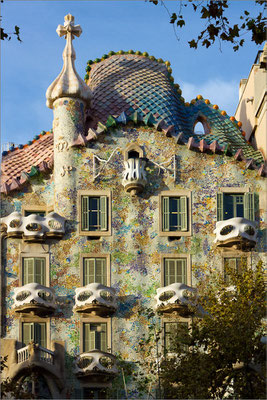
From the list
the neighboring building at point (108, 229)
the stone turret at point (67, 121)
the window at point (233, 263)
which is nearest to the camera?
the neighboring building at point (108, 229)

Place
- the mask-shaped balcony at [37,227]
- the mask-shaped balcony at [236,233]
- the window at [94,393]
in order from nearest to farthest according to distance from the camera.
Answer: the window at [94,393] → the mask-shaped balcony at [236,233] → the mask-shaped balcony at [37,227]

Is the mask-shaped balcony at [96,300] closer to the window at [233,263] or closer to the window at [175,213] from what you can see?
the window at [175,213]

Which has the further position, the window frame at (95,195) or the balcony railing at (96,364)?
the window frame at (95,195)

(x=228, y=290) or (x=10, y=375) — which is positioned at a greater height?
(x=228, y=290)

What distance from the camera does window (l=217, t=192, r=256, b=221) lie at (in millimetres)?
46312

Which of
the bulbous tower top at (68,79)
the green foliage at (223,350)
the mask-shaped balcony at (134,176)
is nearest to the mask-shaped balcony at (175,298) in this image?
the green foliage at (223,350)

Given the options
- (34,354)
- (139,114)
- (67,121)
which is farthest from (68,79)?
(34,354)

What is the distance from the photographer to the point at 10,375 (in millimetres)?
42438

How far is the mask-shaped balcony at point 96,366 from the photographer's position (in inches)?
1708

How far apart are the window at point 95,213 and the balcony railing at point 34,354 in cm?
505

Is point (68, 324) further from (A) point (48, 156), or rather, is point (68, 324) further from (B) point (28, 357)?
(A) point (48, 156)

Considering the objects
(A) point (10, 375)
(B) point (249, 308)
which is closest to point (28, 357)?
(A) point (10, 375)

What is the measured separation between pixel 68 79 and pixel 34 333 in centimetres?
1020

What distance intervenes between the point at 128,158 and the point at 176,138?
2017mm
